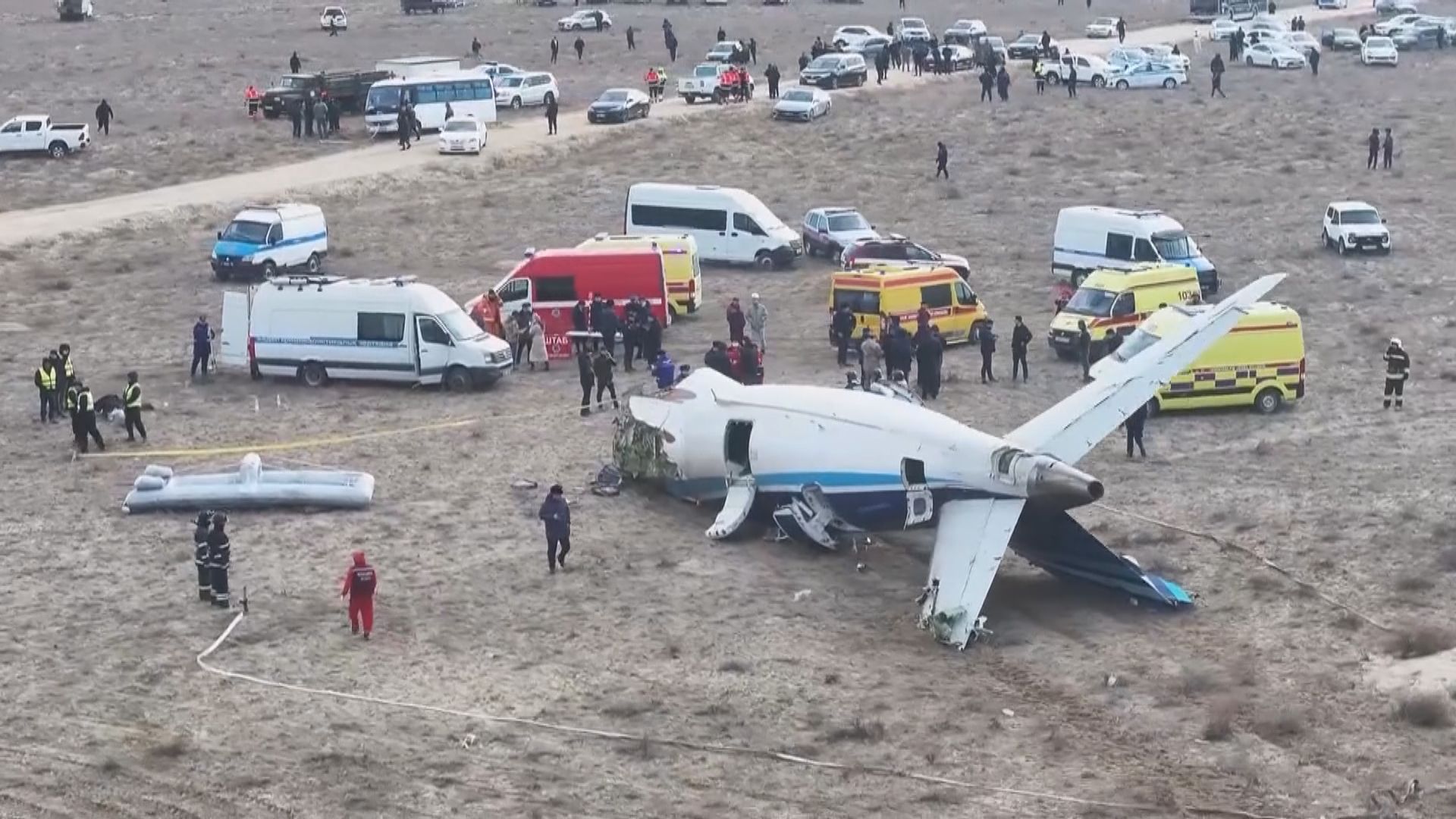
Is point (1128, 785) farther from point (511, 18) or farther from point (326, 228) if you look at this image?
point (511, 18)

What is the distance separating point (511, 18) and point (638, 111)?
3264cm

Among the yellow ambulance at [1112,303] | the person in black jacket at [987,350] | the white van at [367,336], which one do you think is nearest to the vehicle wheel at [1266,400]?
the yellow ambulance at [1112,303]

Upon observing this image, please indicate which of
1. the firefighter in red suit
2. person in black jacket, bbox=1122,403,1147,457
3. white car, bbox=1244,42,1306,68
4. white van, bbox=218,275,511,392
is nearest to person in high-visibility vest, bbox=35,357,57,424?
white van, bbox=218,275,511,392

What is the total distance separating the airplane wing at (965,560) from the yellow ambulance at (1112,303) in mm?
15192

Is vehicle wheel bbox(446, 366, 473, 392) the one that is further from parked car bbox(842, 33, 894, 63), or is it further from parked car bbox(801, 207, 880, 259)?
parked car bbox(842, 33, 894, 63)

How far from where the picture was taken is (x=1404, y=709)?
71.7 feet

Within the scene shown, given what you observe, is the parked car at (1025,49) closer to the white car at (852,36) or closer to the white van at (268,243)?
the white car at (852,36)

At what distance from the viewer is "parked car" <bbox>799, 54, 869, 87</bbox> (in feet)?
253

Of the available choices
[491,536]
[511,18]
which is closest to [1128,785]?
[491,536]

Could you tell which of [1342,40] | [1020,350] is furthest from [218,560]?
[1342,40]

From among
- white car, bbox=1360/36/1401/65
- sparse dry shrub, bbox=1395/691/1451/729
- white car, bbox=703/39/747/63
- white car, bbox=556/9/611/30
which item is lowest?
sparse dry shrub, bbox=1395/691/1451/729

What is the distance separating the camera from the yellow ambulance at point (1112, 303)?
134 ft

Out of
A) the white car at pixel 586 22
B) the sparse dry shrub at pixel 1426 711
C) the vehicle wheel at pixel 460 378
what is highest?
the white car at pixel 586 22

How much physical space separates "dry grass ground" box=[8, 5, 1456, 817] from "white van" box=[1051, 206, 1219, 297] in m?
1.39
